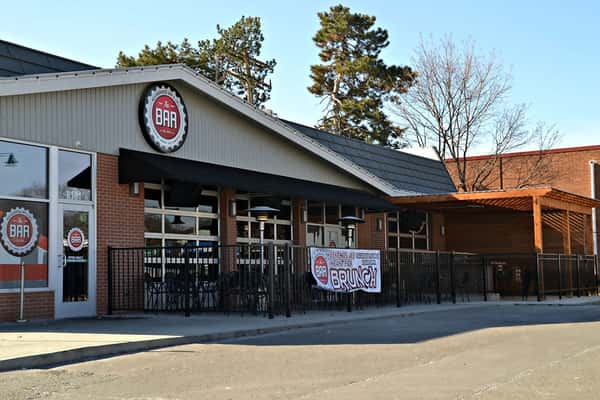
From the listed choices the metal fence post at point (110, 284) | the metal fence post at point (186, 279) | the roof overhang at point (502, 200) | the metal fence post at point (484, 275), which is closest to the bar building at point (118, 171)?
the metal fence post at point (110, 284)

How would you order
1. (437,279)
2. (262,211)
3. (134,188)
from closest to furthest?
(134,188), (262,211), (437,279)

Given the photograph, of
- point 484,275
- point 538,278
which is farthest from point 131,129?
point 538,278

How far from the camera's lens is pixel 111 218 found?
705 inches

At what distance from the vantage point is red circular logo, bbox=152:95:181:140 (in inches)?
745

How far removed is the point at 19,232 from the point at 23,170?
1.23 meters

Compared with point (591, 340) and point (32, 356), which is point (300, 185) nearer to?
point (591, 340)

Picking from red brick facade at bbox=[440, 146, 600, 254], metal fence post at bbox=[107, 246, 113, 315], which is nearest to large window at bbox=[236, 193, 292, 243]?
metal fence post at bbox=[107, 246, 113, 315]

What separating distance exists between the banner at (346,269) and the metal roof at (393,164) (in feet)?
26.0

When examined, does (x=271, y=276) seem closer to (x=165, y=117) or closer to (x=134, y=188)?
(x=134, y=188)

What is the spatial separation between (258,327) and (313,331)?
3.37ft

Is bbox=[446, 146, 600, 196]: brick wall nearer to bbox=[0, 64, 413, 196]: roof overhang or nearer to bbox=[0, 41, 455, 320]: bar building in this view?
bbox=[0, 64, 413, 196]: roof overhang

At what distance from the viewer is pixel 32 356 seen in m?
10.5

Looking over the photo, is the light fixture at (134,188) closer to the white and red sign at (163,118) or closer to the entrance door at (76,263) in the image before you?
the white and red sign at (163,118)

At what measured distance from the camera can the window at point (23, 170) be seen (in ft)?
50.6
